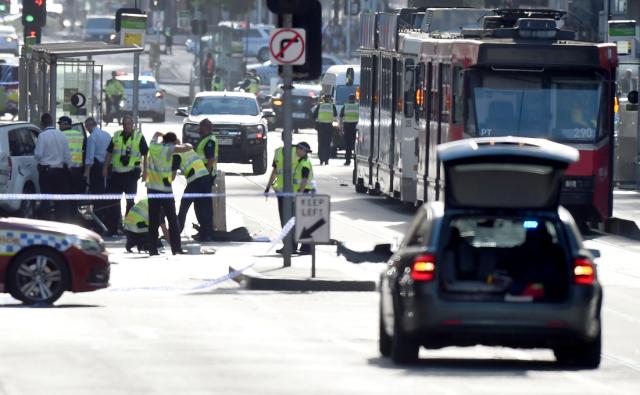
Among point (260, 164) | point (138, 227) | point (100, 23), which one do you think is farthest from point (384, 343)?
point (100, 23)

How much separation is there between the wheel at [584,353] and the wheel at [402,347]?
3.47 feet

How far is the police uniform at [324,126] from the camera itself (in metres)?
44.2

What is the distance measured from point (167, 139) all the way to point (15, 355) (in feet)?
35.3

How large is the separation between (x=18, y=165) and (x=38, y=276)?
917cm

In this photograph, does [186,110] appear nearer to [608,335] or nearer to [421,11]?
[421,11]

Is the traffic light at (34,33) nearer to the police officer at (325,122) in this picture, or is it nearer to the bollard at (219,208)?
the bollard at (219,208)

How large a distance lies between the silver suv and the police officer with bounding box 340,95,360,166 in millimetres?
29078

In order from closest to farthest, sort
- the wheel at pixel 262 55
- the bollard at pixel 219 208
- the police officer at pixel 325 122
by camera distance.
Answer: the bollard at pixel 219 208 → the police officer at pixel 325 122 → the wheel at pixel 262 55

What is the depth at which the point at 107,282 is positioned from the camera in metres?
19.2

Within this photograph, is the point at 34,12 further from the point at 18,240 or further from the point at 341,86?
the point at 18,240

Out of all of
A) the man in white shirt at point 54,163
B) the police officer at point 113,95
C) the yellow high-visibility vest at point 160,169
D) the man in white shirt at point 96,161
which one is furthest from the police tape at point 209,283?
the police officer at point 113,95

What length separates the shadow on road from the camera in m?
13.9

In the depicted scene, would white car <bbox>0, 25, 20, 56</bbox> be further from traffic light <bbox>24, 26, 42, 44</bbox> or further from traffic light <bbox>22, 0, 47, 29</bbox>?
traffic light <bbox>22, 0, 47, 29</bbox>

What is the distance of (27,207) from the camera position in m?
28.7
